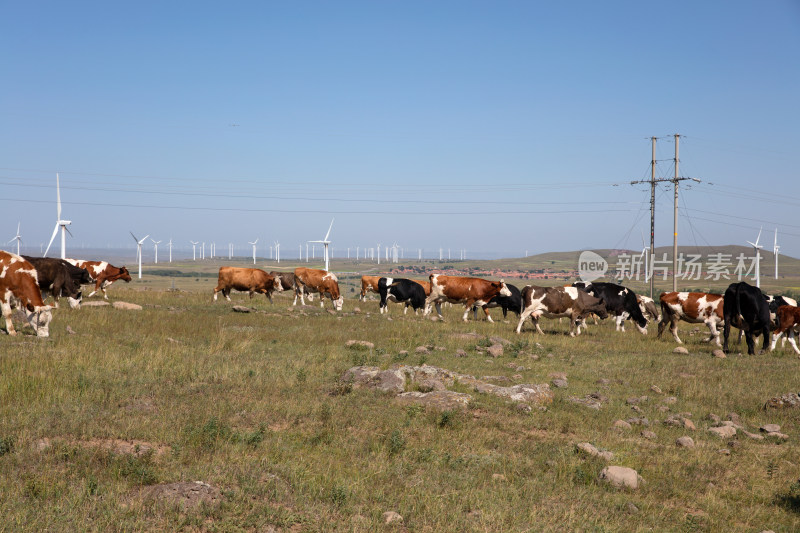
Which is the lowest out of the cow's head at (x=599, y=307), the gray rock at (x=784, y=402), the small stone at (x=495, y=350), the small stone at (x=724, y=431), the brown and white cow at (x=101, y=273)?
the small stone at (x=724, y=431)

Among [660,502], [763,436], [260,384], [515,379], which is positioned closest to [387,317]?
[515,379]

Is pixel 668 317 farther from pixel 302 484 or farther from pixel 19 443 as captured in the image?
pixel 19 443

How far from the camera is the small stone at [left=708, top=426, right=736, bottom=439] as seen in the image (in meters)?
10.3

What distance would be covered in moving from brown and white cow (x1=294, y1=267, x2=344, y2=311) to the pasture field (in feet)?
62.3

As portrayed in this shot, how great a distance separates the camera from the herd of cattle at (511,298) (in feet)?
52.2

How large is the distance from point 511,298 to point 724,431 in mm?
20457

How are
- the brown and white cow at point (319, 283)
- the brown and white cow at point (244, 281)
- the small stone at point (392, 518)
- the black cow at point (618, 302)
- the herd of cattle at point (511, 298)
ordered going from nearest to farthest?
the small stone at point (392, 518)
the herd of cattle at point (511, 298)
the black cow at point (618, 302)
the brown and white cow at point (244, 281)
the brown and white cow at point (319, 283)

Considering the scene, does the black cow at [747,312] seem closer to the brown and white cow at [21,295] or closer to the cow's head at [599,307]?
the cow's head at [599,307]

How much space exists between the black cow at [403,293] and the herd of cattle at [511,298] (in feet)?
0.17

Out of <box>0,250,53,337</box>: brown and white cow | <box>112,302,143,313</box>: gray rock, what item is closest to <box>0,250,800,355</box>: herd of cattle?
<box>0,250,53,337</box>: brown and white cow

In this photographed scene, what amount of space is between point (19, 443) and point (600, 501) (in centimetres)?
695

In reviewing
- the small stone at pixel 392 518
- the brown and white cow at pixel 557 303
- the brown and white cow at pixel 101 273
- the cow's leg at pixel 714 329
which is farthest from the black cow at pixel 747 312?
the brown and white cow at pixel 101 273

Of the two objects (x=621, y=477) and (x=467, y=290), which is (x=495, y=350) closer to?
(x=621, y=477)

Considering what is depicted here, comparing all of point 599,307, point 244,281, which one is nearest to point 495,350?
point 599,307
